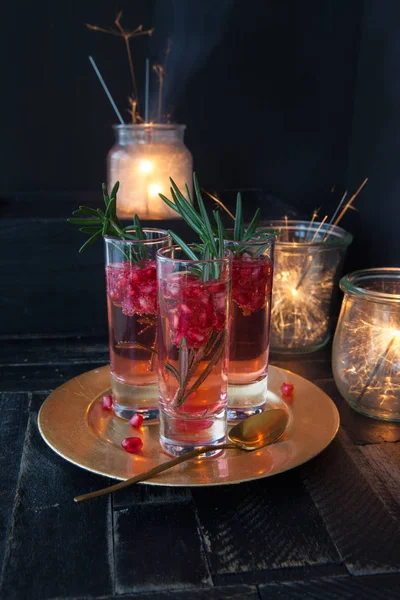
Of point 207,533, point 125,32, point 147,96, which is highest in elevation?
point 125,32

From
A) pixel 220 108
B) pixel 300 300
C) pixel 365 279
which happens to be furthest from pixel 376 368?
pixel 220 108

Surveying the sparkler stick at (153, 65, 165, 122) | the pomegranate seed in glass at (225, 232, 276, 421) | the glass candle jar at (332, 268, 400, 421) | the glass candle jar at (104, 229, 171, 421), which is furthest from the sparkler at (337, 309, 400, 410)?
the sparkler stick at (153, 65, 165, 122)

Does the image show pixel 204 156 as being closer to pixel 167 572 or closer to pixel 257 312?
pixel 257 312

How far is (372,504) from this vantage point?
61 centimetres

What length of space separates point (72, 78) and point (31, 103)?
0.09 m

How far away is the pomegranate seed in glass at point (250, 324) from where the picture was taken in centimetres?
68

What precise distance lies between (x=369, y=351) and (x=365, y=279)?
10 centimetres

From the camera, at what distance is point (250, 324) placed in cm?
70

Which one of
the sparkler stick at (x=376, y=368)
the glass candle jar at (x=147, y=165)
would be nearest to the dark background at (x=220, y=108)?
the glass candle jar at (x=147, y=165)

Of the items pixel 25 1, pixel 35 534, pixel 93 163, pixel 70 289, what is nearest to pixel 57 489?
pixel 35 534

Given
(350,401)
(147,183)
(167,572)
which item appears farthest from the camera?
(147,183)

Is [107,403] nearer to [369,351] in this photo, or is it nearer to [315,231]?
[369,351]

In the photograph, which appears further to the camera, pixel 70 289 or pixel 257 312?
pixel 70 289

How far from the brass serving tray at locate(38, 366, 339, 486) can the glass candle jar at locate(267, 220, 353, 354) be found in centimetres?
19
